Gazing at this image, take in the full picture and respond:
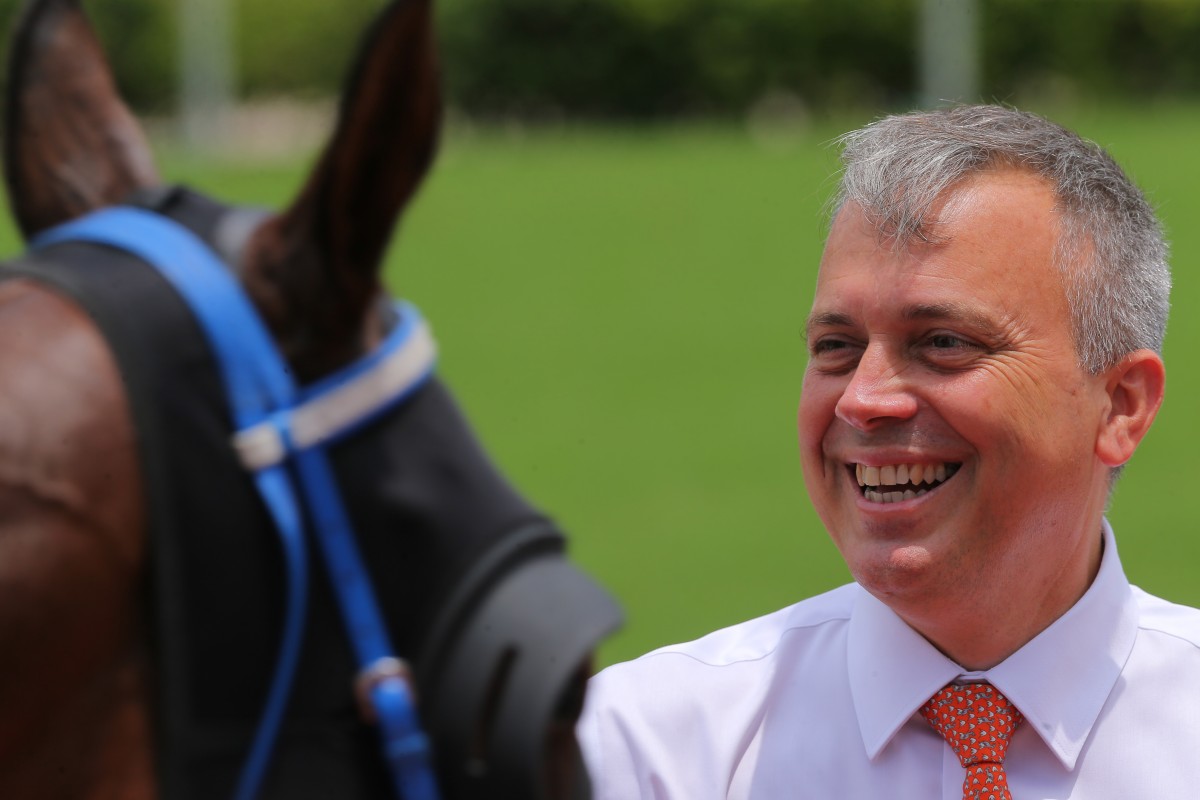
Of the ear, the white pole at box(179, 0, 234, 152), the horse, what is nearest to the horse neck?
the horse

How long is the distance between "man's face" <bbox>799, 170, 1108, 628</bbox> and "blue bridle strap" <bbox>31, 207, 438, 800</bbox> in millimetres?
839

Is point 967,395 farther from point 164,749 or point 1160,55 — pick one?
point 1160,55

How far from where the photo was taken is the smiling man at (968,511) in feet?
5.97

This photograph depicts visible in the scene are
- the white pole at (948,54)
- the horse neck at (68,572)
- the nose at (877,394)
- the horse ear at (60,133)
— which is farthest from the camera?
the white pole at (948,54)

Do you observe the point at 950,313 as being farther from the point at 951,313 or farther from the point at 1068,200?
the point at 1068,200

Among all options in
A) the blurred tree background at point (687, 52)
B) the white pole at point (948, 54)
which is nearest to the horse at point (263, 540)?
the white pole at point (948, 54)

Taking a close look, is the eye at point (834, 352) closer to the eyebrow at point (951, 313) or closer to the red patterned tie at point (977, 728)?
the eyebrow at point (951, 313)

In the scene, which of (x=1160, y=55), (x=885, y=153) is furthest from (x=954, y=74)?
(x=885, y=153)

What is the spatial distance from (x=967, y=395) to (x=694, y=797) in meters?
0.59

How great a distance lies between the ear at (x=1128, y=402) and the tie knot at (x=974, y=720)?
0.32 meters

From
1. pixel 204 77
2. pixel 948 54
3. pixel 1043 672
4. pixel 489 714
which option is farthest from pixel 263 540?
pixel 204 77

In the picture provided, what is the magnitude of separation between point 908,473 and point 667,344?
11.8 metres

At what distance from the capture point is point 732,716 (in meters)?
1.99

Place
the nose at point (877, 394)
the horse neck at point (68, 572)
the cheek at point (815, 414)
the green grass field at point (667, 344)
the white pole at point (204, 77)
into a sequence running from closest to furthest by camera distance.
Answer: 1. the horse neck at point (68, 572)
2. the nose at point (877, 394)
3. the cheek at point (815, 414)
4. the green grass field at point (667, 344)
5. the white pole at point (204, 77)
